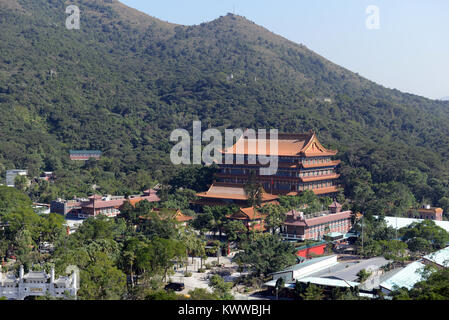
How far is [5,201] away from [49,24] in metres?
101

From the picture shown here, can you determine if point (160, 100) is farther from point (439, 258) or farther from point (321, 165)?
point (439, 258)

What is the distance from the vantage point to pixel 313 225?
1585 inches

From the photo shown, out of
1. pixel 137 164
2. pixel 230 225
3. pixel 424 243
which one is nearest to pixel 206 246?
pixel 230 225

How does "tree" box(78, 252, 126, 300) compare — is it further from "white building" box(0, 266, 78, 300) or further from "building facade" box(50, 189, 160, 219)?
"building facade" box(50, 189, 160, 219)

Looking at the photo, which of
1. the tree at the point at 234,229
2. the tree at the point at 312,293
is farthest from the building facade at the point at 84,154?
the tree at the point at 312,293

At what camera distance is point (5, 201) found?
1741 inches

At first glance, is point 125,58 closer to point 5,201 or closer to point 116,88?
point 116,88

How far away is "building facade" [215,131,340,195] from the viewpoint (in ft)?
170

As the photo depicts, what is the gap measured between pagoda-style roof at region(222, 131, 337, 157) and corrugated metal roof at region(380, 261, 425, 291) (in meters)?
23.3

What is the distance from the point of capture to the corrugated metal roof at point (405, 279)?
88.6ft

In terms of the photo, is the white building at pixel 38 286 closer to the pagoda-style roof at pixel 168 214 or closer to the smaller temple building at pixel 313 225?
the pagoda-style roof at pixel 168 214

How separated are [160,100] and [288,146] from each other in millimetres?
60040
